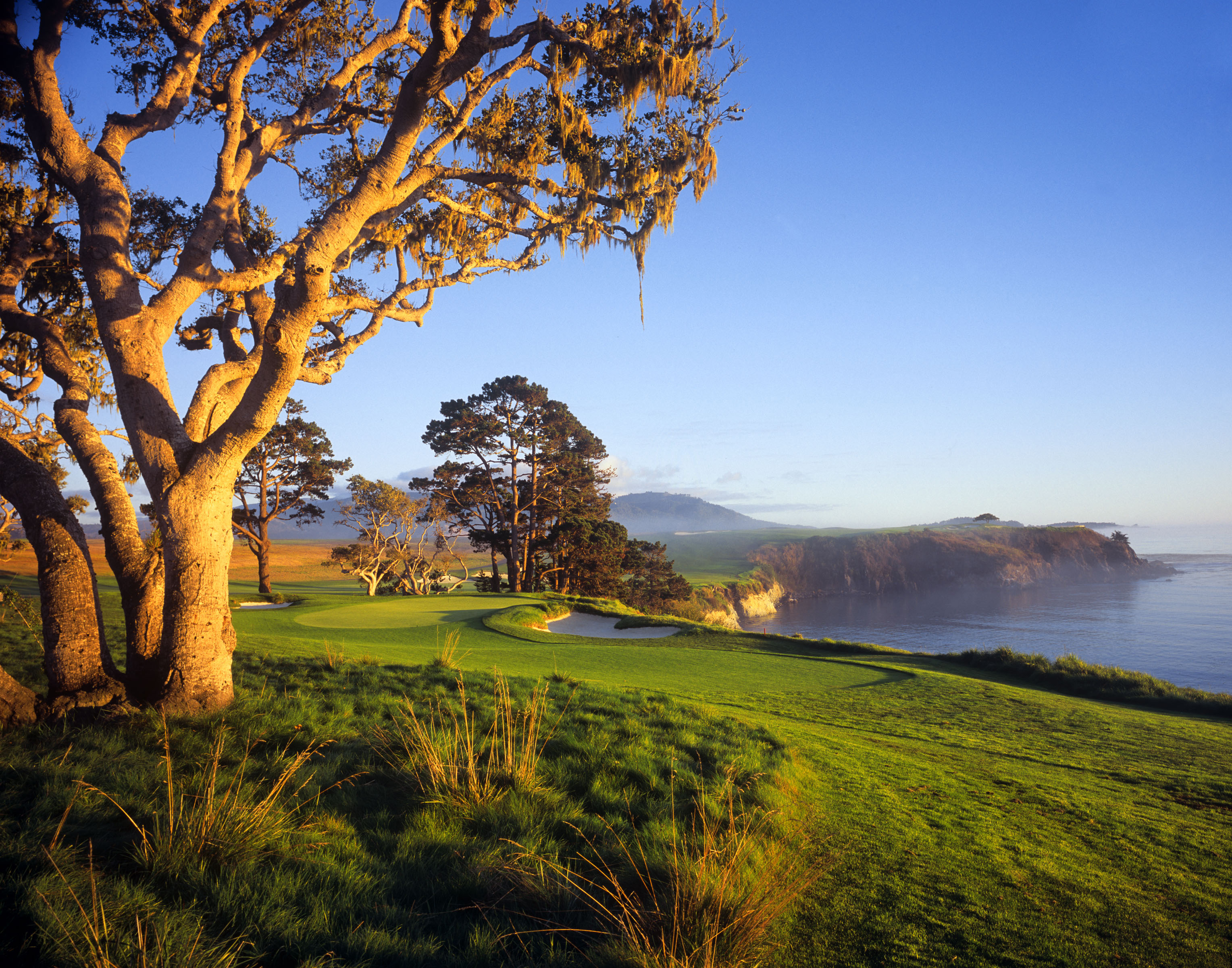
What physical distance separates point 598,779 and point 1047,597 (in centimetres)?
8447

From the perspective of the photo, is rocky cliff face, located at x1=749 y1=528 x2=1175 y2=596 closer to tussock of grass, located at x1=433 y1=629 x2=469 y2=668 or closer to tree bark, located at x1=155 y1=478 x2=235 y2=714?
tussock of grass, located at x1=433 y1=629 x2=469 y2=668

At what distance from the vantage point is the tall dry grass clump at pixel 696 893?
2.62 metres

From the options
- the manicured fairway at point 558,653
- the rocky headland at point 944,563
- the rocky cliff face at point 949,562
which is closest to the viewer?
the manicured fairway at point 558,653

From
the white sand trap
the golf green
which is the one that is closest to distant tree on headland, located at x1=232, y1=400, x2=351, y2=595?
the golf green

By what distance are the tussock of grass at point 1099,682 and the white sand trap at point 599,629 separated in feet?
32.0

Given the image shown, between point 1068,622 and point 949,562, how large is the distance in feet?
146

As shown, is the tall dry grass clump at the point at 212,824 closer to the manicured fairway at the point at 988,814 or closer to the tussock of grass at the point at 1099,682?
the manicured fairway at the point at 988,814

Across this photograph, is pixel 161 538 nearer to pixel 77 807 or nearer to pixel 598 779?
pixel 77 807

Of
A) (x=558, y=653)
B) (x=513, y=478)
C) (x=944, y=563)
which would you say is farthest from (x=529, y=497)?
(x=944, y=563)

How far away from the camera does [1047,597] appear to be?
6994 centimetres

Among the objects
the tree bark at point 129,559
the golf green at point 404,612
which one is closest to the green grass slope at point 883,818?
the tree bark at point 129,559

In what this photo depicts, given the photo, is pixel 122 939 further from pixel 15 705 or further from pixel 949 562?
pixel 949 562

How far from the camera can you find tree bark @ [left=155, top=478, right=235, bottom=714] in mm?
5484

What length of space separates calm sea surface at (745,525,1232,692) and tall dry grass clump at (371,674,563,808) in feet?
106
